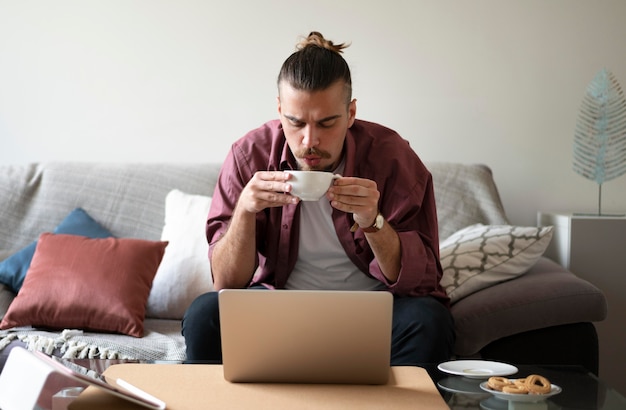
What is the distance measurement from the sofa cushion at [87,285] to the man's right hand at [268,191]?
2.40 feet

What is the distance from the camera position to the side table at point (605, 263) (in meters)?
2.79

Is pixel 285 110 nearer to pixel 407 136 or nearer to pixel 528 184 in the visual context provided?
pixel 407 136

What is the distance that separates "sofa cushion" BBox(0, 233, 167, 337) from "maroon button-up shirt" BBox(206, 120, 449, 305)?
0.41m

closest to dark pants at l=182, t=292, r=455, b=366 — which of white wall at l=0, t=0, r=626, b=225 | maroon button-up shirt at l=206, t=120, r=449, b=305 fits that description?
maroon button-up shirt at l=206, t=120, r=449, b=305

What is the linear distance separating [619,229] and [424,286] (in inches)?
42.7

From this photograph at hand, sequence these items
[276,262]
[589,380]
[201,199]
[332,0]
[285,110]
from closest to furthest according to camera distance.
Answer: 1. [589,380]
2. [285,110]
3. [276,262]
4. [201,199]
5. [332,0]

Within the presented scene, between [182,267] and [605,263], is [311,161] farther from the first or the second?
[605,263]

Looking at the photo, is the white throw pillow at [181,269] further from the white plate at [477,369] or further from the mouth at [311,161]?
the white plate at [477,369]

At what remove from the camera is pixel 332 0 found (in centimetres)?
310

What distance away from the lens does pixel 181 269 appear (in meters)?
2.55

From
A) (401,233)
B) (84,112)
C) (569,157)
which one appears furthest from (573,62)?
(84,112)

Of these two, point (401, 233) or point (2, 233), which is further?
point (2, 233)

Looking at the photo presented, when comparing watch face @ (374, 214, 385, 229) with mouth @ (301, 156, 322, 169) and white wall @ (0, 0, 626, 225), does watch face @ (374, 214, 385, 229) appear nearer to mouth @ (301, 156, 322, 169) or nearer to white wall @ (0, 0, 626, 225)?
mouth @ (301, 156, 322, 169)

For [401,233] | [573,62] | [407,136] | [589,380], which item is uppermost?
[573,62]
